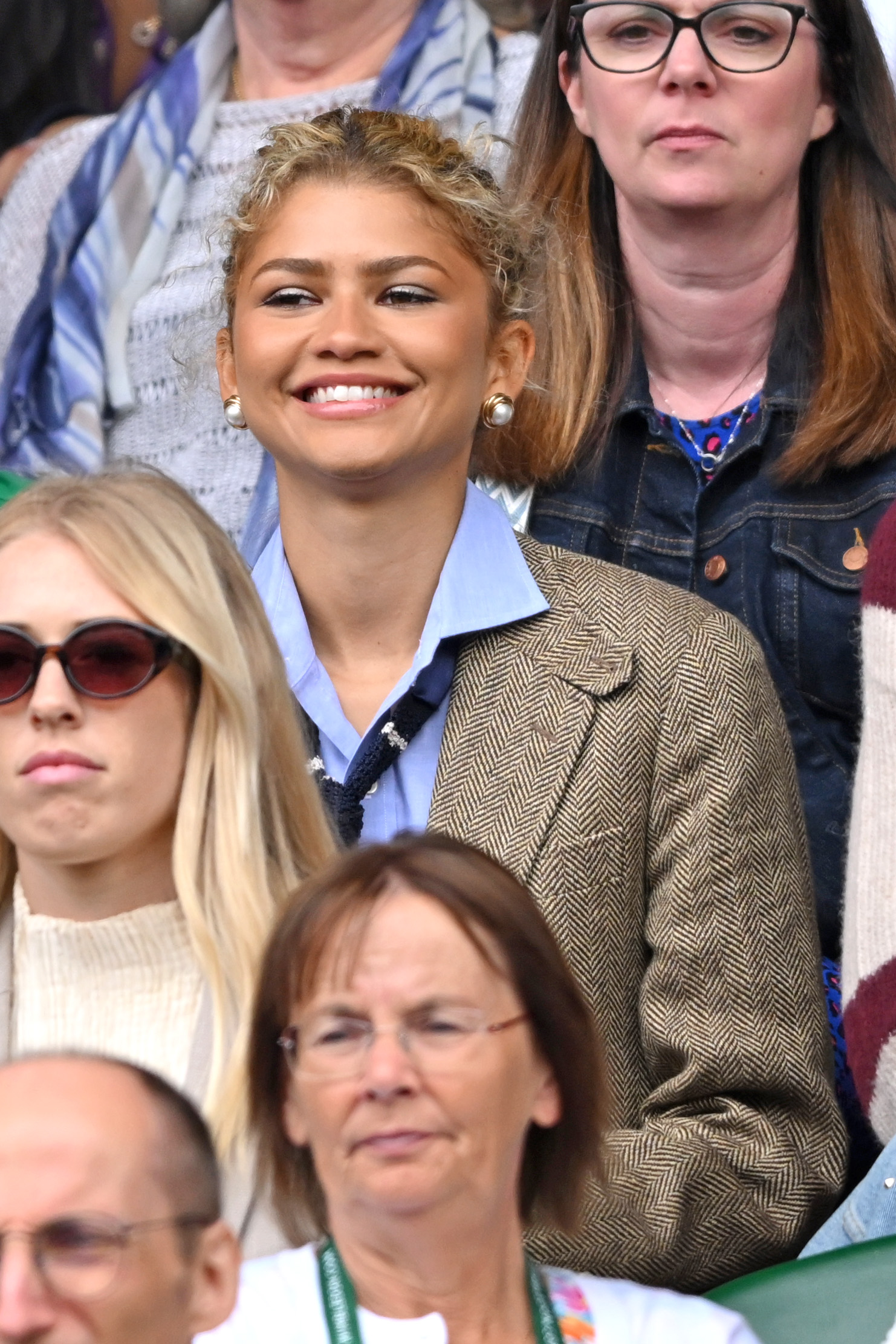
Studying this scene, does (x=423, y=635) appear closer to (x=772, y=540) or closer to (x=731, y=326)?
(x=772, y=540)

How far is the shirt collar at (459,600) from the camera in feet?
8.19

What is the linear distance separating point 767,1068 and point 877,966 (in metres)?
0.17

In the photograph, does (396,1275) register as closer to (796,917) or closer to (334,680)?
(796,917)

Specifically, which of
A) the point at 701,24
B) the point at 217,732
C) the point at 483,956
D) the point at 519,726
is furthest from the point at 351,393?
the point at 483,956

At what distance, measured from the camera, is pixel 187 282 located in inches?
139

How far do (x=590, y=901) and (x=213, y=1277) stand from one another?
89cm

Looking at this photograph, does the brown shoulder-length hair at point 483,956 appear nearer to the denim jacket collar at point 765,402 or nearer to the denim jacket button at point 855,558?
the denim jacket button at point 855,558

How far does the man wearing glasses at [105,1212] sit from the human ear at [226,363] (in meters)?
1.31

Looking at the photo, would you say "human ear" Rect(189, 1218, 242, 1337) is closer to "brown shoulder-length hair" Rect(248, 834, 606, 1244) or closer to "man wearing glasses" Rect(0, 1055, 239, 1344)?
"man wearing glasses" Rect(0, 1055, 239, 1344)

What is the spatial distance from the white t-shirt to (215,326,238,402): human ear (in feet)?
3.95

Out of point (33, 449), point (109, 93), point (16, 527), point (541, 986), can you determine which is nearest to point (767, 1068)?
point (541, 986)

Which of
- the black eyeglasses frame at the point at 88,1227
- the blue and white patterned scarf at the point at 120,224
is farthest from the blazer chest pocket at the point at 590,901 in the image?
the blue and white patterned scarf at the point at 120,224

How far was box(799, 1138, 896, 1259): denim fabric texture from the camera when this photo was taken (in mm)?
2041

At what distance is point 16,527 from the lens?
6.91ft
